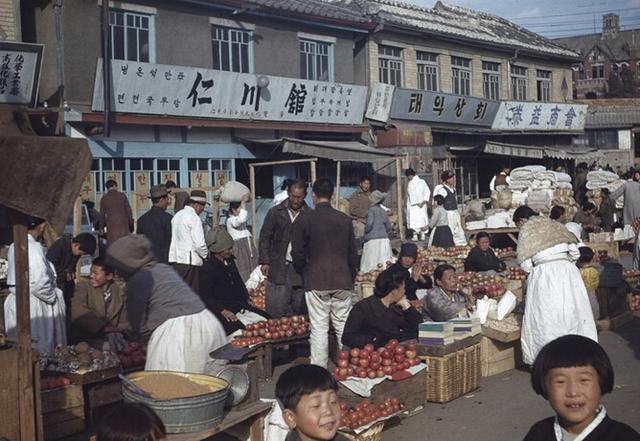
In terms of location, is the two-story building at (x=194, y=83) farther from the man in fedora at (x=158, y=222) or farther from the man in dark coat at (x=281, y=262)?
the man in dark coat at (x=281, y=262)

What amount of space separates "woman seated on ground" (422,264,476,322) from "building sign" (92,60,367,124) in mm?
9500

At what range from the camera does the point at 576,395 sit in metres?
3.29

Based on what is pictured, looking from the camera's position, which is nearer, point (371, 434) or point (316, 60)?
point (371, 434)

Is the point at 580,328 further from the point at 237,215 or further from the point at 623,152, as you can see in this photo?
the point at 623,152

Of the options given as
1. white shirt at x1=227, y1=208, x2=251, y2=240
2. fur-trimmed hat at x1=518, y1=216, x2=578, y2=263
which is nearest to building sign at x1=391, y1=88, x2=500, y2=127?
white shirt at x1=227, y1=208, x2=251, y2=240

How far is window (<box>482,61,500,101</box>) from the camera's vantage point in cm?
2956

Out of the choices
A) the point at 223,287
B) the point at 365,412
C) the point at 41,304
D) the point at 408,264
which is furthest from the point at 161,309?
the point at 408,264

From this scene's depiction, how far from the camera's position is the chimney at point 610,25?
96.8 metres

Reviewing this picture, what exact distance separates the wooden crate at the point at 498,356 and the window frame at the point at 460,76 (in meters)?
18.8

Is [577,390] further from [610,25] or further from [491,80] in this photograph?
[610,25]

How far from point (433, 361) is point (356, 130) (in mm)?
15840

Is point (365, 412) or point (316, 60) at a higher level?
point (316, 60)

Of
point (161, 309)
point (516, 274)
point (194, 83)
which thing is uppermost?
point (194, 83)

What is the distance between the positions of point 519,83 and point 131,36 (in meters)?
17.4
